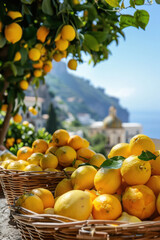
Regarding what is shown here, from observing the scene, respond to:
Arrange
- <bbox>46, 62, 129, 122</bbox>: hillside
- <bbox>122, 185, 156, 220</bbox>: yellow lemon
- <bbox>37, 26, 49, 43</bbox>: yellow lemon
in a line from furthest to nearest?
<bbox>46, 62, 129, 122</bbox>: hillside → <bbox>37, 26, 49, 43</bbox>: yellow lemon → <bbox>122, 185, 156, 220</bbox>: yellow lemon

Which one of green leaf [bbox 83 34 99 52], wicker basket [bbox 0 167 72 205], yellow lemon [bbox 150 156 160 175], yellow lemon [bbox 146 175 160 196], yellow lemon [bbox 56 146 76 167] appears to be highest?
green leaf [bbox 83 34 99 52]

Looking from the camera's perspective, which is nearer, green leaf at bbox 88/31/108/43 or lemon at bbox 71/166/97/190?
lemon at bbox 71/166/97/190

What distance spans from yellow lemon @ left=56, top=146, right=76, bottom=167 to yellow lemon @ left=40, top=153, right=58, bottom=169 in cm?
2

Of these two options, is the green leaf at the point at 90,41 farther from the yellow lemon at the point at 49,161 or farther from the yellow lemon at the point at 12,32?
the yellow lemon at the point at 49,161

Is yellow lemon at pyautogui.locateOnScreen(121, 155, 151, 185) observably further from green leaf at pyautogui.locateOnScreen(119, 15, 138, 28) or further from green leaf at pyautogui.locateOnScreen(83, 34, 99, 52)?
green leaf at pyautogui.locateOnScreen(83, 34, 99, 52)

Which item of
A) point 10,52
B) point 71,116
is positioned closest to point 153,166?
point 10,52

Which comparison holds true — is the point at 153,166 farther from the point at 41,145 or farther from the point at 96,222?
the point at 41,145

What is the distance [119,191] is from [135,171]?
86 millimetres

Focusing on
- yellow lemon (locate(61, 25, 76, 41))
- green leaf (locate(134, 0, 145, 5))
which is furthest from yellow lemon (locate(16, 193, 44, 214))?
yellow lemon (locate(61, 25, 76, 41))

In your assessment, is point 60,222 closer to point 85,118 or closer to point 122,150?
point 122,150

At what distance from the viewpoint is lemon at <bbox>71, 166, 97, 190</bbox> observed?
565 millimetres

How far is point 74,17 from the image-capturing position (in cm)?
98

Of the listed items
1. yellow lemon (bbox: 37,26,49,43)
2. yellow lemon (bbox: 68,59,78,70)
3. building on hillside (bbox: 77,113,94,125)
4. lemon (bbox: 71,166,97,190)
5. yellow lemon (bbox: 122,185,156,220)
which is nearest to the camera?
yellow lemon (bbox: 122,185,156,220)

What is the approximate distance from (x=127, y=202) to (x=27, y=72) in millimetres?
1269
